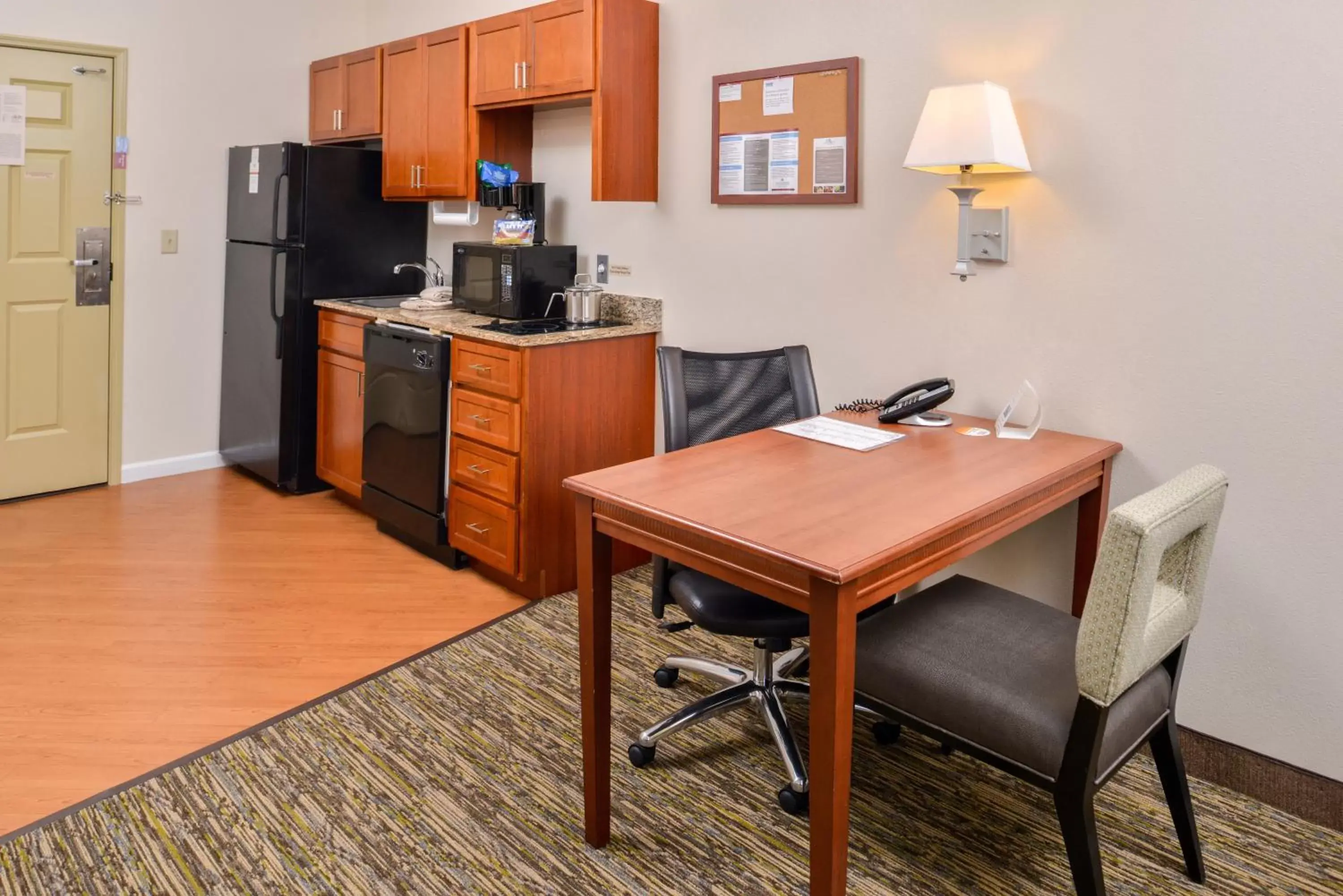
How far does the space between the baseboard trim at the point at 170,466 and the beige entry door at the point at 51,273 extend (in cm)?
21

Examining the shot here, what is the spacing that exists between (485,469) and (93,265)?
2.35m

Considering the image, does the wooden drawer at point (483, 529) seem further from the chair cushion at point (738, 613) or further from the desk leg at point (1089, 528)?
the desk leg at point (1089, 528)

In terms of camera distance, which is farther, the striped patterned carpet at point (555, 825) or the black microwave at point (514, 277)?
the black microwave at point (514, 277)

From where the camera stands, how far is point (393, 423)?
12.5 feet

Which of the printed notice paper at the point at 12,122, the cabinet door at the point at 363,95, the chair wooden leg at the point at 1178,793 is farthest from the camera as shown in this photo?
the cabinet door at the point at 363,95

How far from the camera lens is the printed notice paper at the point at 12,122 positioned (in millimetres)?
4070

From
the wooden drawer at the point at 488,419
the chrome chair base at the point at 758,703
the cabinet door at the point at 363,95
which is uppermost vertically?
the cabinet door at the point at 363,95

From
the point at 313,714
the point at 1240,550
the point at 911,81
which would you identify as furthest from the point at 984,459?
the point at 313,714

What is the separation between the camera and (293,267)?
4.29 metres

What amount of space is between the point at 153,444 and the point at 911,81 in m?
3.86

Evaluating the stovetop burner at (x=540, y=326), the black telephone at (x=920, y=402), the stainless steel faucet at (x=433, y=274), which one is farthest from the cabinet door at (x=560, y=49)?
the black telephone at (x=920, y=402)

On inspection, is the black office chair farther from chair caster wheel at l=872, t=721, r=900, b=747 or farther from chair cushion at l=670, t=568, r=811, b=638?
chair caster wheel at l=872, t=721, r=900, b=747

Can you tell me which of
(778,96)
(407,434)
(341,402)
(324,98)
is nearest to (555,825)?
(407,434)

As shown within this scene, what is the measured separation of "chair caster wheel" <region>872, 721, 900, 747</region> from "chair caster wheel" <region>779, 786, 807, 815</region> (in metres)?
0.39
